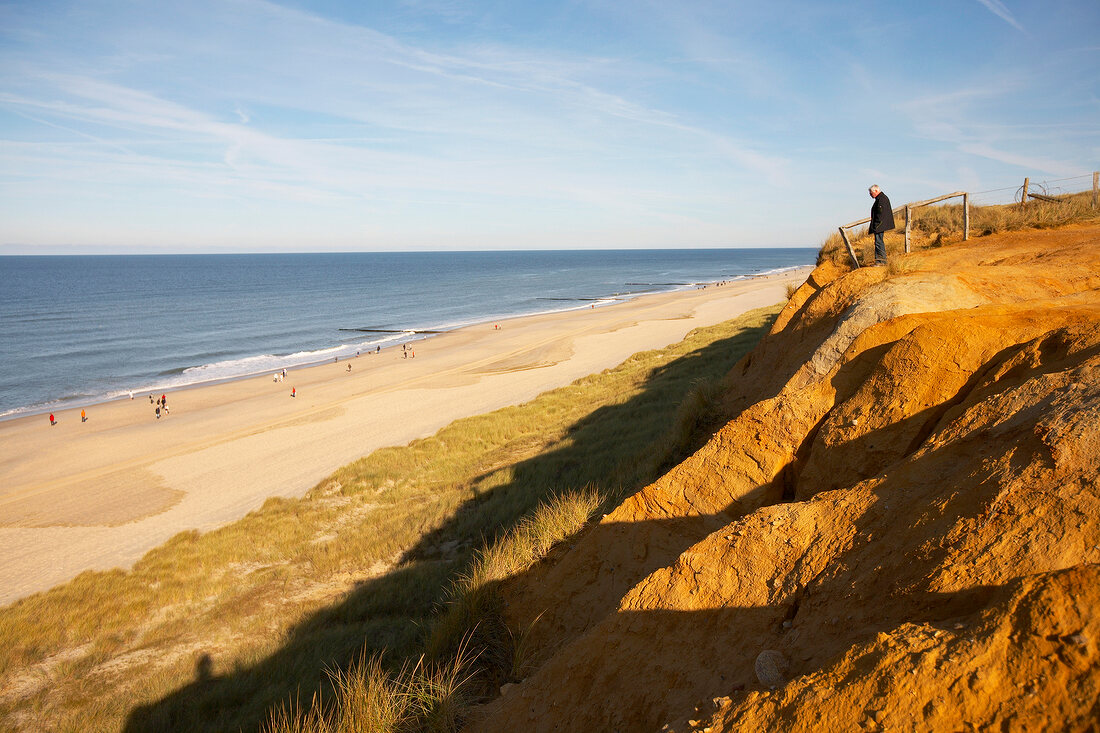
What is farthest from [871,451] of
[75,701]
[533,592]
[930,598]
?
[75,701]

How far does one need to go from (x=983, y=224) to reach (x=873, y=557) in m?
17.2

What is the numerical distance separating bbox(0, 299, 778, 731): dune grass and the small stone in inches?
121

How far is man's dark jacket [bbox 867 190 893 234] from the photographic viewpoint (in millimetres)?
11859

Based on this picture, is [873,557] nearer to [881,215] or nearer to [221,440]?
[881,215]

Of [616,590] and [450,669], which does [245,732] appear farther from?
[616,590]

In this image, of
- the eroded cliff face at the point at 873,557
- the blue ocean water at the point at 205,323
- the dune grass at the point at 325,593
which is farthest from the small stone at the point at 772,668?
the blue ocean water at the point at 205,323

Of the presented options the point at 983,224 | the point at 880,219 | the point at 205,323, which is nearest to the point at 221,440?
the point at 880,219

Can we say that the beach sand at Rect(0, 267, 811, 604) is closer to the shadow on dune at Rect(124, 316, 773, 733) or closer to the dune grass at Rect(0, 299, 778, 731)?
the dune grass at Rect(0, 299, 778, 731)

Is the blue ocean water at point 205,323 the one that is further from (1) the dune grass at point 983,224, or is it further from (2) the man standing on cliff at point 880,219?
(2) the man standing on cliff at point 880,219

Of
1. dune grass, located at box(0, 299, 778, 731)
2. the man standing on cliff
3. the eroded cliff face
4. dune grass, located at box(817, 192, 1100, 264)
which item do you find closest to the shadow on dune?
dune grass, located at box(0, 299, 778, 731)

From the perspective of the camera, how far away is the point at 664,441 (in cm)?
1105

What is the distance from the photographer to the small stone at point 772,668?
3242 mm

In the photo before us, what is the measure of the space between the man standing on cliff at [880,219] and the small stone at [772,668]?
10.6 m

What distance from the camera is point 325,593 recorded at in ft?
35.7
